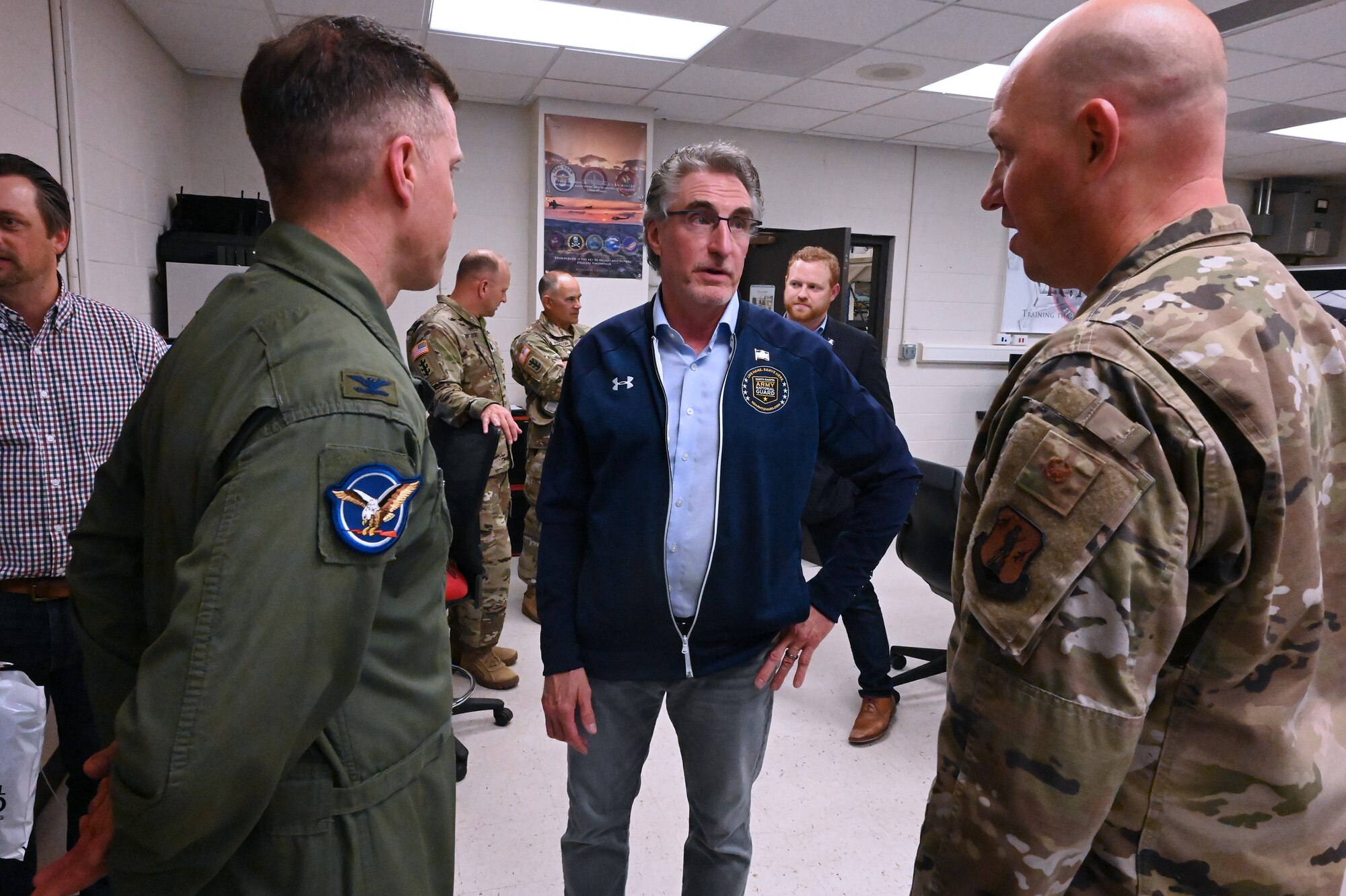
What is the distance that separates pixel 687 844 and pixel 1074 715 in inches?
40.3

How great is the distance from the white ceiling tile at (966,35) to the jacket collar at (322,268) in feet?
12.0

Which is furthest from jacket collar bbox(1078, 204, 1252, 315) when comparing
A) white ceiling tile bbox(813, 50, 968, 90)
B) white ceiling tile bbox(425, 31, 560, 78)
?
white ceiling tile bbox(425, 31, 560, 78)

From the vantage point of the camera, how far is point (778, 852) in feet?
6.66

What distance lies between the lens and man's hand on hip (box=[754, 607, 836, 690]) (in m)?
1.37

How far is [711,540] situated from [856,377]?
1646mm

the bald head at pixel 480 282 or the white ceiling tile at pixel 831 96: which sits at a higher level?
the white ceiling tile at pixel 831 96

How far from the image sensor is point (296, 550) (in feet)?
2.09

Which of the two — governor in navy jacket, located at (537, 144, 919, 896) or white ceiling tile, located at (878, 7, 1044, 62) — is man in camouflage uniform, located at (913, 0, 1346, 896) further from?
white ceiling tile, located at (878, 7, 1044, 62)

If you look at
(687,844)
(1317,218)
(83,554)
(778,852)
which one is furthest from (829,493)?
(1317,218)

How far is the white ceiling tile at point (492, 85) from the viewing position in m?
4.61

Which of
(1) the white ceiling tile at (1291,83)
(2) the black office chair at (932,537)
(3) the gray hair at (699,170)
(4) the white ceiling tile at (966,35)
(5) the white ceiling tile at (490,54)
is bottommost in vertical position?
(2) the black office chair at (932,537)

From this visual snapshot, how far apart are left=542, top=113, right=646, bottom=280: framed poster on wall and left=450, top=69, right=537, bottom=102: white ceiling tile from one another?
0.96 feet

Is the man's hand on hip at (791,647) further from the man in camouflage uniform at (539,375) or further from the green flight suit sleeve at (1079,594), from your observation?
the man in camouflage uniform at (539,375)

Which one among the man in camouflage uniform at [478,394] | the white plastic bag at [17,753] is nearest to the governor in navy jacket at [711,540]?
the white plastic bag at [17,753]
